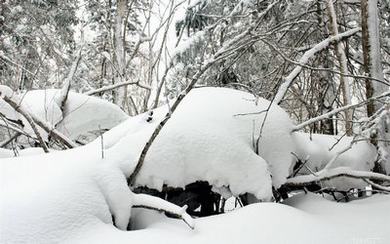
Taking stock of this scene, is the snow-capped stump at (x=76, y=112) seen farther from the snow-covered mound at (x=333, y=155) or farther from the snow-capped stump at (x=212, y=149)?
the snow-covered mound at (x=333, y=155)

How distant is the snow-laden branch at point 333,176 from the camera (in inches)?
116

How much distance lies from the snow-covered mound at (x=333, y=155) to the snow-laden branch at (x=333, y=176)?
0.53ft

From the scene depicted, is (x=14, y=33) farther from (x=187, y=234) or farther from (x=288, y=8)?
(x=187, y=234)

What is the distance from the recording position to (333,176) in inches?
118

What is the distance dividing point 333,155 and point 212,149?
1241 mm

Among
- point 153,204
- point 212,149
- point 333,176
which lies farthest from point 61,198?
point 333,176

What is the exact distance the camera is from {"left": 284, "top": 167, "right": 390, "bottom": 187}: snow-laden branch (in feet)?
9.64

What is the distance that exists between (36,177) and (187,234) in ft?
2.93

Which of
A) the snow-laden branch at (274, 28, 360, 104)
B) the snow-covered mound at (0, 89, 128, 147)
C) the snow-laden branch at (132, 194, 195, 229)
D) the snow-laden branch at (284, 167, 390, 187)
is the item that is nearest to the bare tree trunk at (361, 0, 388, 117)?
the snow-laden branch at (274, 28, 360, 104)

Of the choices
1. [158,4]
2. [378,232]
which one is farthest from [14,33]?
[378,232]

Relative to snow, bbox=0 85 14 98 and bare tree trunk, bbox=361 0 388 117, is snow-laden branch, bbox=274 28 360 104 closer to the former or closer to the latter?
bare tree trunk, bbox=361 0 388 117

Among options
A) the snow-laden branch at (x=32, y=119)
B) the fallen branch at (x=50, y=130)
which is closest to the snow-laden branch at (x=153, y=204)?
the snow-laden branch at (x=32, y=119)

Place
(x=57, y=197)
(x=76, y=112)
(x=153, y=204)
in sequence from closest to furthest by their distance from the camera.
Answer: (x=57, y=197), (x=153, y=204), (x=76, y=112)

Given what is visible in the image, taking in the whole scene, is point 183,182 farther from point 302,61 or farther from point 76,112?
point 76,112
